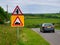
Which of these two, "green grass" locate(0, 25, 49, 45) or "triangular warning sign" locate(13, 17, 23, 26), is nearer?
"triangular warning sign" locate(13, 17, 23, 26)

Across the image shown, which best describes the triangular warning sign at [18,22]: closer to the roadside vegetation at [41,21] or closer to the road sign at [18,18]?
the road sign at [18,18]

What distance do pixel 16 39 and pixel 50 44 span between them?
143 inches

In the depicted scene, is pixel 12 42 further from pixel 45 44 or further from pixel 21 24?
pixel 45 44

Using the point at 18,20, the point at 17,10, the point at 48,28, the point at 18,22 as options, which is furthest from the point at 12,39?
the point at 48,28

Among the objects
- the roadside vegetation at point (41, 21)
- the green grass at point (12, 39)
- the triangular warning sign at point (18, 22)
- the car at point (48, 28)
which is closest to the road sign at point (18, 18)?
the triangular warning sign at point (18, 22)

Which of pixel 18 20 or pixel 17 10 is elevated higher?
pixel 17 10

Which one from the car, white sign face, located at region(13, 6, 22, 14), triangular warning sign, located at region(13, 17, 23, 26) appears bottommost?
the car

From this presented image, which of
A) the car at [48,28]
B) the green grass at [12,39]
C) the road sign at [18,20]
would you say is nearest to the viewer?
the road sign at [18,20]

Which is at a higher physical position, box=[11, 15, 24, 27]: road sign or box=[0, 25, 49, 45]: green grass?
box=[11, 15, 24, 27]: road sign

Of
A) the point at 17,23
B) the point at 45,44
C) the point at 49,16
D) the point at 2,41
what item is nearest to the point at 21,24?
the point at 17,23

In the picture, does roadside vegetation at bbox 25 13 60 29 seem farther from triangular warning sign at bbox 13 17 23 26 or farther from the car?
triangular warning sign at bbox 13 17 23 26

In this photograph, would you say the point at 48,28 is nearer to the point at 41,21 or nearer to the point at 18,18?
the point at 18,18

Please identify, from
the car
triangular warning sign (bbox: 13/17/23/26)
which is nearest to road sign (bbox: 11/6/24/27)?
triangular warning sign (bbox: 13/17/23/26)

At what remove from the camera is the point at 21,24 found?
16312 millimetres
